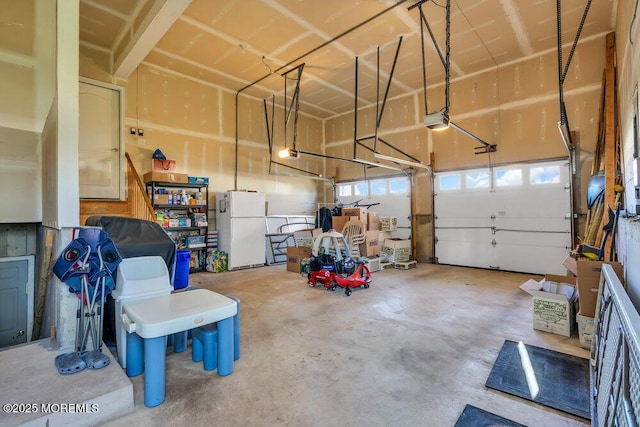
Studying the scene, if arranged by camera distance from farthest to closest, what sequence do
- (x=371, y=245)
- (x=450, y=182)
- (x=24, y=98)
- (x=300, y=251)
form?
(x=450, y=182) < (x=371, y=245) < (x=300, y=251) < (x=24, y=98)

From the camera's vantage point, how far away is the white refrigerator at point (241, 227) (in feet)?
22.0

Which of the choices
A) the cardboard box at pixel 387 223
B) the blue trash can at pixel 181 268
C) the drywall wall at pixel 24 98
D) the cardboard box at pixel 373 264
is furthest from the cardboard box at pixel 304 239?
the drywall wall at pixel 24 98

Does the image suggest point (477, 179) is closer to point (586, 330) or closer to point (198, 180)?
point (586, 330)

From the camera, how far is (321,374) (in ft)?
7.83

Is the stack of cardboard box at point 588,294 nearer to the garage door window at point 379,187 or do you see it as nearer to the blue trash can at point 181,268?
the blue trash can at point 181,268

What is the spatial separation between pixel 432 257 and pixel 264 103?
621cm

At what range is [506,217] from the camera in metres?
6.41

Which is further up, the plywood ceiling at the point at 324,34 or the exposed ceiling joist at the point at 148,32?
the plywood ceiling at the point at 324,34

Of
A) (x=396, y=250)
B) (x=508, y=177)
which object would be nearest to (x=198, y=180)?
(x=396, y=250)

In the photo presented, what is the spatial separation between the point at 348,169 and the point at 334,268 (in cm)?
495

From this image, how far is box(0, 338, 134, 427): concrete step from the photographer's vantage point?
5.57 feet

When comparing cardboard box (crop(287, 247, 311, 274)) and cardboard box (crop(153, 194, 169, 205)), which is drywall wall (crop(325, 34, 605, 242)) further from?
cardboard box (crop(153, 194, 169, 205))

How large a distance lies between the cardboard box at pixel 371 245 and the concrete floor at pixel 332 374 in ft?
7.27

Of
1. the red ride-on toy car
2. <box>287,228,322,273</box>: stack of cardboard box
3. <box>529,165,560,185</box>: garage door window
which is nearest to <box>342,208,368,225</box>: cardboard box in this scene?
<box>287,228,322,273</box>: stack of cardboard box
